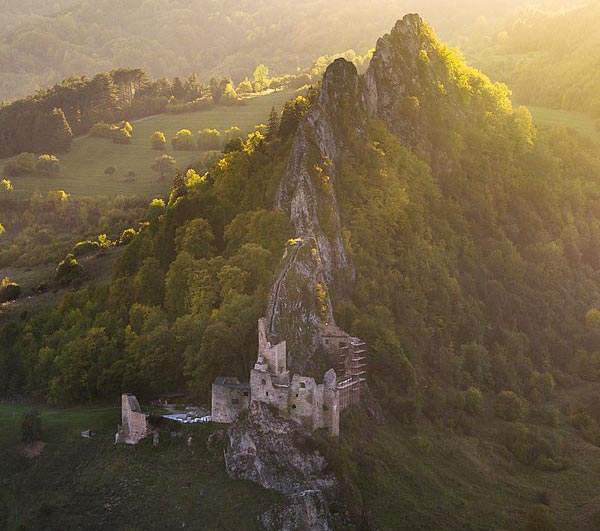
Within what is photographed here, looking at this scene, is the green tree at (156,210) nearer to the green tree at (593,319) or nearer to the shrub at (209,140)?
the green tree at (593,319)

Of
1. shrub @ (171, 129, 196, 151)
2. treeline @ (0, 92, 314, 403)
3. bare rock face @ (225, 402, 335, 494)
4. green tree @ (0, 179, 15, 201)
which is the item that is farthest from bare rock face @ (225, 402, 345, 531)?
shrub @ (171, 129, 196, 151)

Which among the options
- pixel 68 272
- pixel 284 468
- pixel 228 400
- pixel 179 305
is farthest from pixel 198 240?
pixel 284 468

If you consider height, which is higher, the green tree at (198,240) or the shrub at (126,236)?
the green tree at (198,240)

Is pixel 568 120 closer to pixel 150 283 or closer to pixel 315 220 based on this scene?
pixel 315 220

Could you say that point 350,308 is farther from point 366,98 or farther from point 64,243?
point 64,243

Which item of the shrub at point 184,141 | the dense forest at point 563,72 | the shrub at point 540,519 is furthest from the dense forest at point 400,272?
the shrub at point 184,141

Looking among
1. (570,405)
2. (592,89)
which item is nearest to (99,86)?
(592,89)
